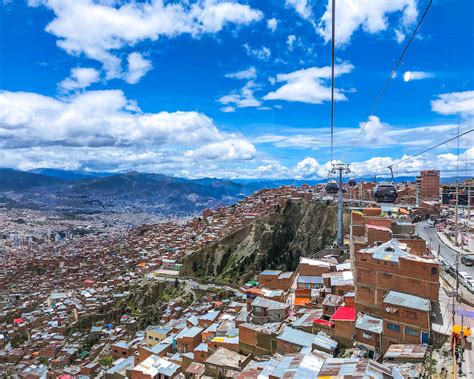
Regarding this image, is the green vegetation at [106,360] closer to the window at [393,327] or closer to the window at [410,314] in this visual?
the window at [393,327]

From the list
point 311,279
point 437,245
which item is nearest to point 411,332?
point 311,279

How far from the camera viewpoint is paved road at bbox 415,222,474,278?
2273 cm

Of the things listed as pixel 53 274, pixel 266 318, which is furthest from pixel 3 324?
pixel 266 318

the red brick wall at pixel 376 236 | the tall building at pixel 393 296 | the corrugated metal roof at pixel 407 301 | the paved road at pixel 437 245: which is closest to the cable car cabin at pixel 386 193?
the red brick wall at pixel 376 236

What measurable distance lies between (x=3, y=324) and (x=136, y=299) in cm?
1492

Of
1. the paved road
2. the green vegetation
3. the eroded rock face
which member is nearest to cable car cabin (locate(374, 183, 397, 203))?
the paved road

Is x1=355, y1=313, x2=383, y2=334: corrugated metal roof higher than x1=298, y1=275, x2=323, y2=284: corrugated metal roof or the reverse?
higher

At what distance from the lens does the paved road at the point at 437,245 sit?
2273cm

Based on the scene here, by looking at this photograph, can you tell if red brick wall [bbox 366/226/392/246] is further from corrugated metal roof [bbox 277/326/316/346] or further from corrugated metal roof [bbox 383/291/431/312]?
corrugated metal roof [bbox 277/326/316/346]

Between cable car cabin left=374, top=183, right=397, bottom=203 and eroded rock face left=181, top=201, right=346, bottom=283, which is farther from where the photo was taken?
eroded rock face left=181, top=201, right=346, bottom=283

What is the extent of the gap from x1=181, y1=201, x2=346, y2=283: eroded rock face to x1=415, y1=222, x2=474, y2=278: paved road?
410 inches

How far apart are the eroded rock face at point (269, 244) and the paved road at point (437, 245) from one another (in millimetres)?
10412

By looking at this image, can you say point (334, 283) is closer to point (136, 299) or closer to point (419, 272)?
point (419, 272)

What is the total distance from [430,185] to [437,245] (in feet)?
127
